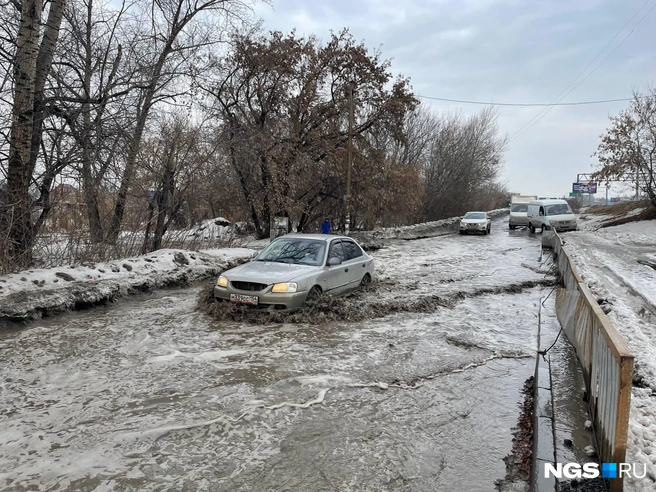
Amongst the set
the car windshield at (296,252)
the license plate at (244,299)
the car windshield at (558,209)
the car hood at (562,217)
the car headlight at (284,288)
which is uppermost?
the car windshield at (558,209)

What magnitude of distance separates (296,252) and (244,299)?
1.73m

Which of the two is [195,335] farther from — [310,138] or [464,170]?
[464,170]

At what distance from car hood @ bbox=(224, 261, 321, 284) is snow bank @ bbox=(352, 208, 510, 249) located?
43.7 ft

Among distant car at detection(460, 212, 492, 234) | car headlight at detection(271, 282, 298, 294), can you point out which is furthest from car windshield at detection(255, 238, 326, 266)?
distant car at detection(460, 212, 492, 234)

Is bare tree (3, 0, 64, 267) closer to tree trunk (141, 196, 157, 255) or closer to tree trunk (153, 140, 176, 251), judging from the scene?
tree trunk (141, 196, 157, 255)

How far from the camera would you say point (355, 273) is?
9.96 meters

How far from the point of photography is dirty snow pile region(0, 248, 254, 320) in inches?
305

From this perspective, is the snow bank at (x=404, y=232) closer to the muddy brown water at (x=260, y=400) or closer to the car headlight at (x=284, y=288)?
the car headlight at (x=284, y=288)

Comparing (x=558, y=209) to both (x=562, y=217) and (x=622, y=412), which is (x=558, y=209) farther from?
(x=622, y=412)

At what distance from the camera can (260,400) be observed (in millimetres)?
4676

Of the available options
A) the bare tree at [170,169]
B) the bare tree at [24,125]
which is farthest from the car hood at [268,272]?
the bare tree at [170,169]

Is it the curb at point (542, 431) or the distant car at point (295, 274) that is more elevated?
the distant car at point (295, 274)

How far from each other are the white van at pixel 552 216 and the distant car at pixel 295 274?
20.7 meters

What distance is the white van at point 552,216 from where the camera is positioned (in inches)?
1067
